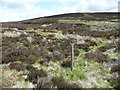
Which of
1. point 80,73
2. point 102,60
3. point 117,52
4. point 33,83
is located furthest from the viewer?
point 117,52

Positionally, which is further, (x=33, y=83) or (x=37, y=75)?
(x=37, y=75)

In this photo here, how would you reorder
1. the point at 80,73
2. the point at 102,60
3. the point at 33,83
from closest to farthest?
1. the point at 33,83
2. the point at 80,73
3. the point at 102,60

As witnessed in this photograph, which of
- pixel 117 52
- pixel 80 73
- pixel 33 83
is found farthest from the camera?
pixel 117 52

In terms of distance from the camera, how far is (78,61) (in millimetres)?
9969

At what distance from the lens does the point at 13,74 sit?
7.54 m

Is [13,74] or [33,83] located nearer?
[33,83]

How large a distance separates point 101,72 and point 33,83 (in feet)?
12.9

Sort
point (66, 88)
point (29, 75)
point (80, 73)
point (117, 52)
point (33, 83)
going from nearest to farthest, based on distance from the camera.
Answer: point (66, 88) < point (33, 83) < point (29, 75) < point (80, 73) < point (117, 52)

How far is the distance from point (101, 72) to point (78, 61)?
2.14 meters

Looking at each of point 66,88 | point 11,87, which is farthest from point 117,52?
point 11,87

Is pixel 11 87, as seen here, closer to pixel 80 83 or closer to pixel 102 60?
pixel 80 83

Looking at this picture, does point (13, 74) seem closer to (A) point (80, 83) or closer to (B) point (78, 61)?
(A) point (80, 83)

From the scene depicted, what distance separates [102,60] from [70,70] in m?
2.83

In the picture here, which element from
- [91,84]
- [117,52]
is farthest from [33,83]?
[117,52]
